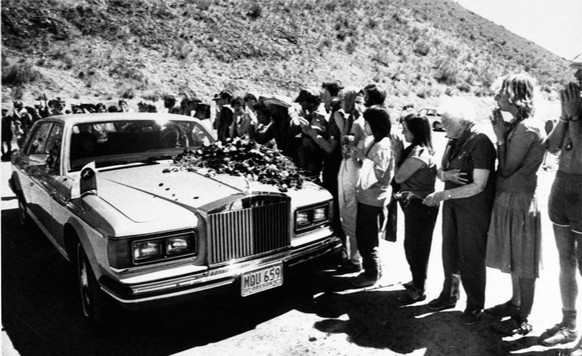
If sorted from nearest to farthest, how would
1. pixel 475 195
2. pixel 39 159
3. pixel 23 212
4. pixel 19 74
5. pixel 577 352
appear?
pixel 577 352 → pixel 475 195 → pixel 39 159 → pixel 23 212 → pixel 19 74

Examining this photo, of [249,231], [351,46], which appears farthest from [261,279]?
[351,46]

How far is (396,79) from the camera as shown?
40156 mm

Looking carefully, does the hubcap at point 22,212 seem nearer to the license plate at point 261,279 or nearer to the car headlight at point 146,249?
the car headlight at point 146,249

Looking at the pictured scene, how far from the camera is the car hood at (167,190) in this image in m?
3.85

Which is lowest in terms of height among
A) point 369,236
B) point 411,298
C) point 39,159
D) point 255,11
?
point 411,298

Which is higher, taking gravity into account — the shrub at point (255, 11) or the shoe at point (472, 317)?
the shrub at point (255, 11)

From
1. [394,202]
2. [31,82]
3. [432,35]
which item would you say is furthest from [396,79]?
[394,202]

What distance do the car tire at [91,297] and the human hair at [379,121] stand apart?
2902 mm

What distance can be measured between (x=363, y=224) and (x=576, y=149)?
2048 millimetres

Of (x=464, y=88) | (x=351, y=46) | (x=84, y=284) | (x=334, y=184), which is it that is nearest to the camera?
(x=84, y=284)

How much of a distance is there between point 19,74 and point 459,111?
26.5 meters

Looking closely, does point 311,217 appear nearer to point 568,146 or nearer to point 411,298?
point 411,298

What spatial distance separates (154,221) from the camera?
3.64 meters

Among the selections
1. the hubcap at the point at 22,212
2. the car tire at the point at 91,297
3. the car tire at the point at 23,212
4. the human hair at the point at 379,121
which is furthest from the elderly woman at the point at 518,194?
the hubcap at the point at 22,212
